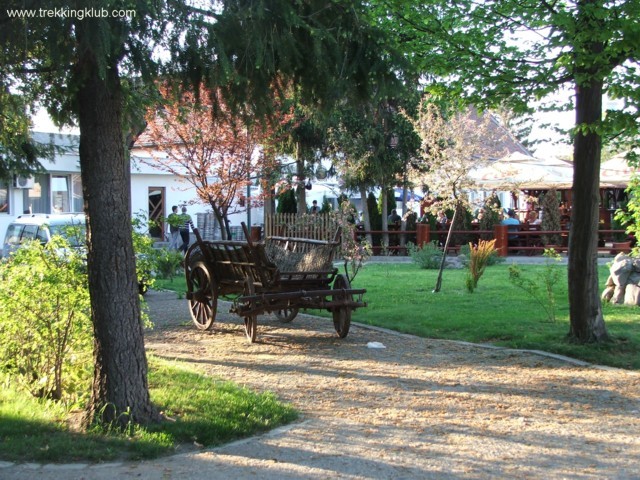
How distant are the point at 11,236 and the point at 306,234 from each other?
27.1 feet

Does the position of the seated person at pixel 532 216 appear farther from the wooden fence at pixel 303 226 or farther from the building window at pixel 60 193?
the building window at pixel 60 193

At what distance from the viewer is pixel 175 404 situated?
21.3 ft

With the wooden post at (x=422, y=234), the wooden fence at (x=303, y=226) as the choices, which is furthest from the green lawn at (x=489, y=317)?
the wooden post at (x=422, y=234)

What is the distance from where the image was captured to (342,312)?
10211 mm

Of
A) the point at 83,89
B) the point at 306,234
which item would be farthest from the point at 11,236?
the point at 83,89

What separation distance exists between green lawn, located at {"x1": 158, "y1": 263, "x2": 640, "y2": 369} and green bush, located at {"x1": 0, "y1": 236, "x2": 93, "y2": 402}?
199 inches

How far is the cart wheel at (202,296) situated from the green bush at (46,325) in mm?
3924

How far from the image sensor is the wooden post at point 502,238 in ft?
77.4

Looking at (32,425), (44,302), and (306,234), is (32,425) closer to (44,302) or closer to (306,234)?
(44,302)

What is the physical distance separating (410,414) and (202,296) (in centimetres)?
537

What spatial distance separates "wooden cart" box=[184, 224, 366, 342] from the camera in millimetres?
9844

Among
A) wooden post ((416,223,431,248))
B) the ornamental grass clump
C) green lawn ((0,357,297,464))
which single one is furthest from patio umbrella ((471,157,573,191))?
green lawn ((0,357,297,464))

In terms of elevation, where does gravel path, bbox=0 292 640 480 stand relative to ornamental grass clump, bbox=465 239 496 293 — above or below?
below

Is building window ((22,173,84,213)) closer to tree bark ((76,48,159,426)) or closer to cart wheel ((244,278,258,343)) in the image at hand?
cart wheel ((244,278,258,343))
